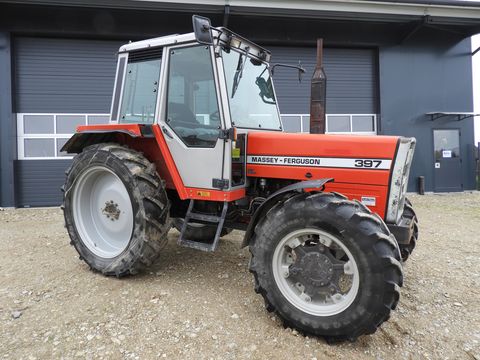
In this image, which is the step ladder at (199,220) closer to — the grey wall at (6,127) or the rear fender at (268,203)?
the rear fender at (268,203)

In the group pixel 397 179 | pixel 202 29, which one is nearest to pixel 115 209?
pixel 202 29

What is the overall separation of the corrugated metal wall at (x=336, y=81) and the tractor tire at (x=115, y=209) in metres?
6.81

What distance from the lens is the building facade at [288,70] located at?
8.60 metres

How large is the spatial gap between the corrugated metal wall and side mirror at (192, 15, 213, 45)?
7.07 meters

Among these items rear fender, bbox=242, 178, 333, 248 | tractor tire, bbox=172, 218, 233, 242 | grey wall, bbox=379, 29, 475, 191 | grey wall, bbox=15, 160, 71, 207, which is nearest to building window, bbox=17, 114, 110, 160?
grey wall, bbox=15, 160, 71, 207

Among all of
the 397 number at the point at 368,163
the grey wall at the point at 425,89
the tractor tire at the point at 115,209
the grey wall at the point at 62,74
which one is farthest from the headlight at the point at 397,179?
the grey wall at the point at 62,74

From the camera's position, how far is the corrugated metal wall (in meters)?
9.89

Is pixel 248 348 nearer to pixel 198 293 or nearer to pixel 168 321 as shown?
pixel 168 321

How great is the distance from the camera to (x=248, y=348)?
249 centimetres

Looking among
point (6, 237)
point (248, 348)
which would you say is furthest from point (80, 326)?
point (6, 237)

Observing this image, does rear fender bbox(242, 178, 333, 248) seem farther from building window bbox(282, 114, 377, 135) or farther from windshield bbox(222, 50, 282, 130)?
building window bbox(282, 114, 377, 135)

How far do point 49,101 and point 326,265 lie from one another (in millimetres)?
8609

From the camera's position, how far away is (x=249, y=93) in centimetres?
370

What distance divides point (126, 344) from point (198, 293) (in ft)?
2.95
